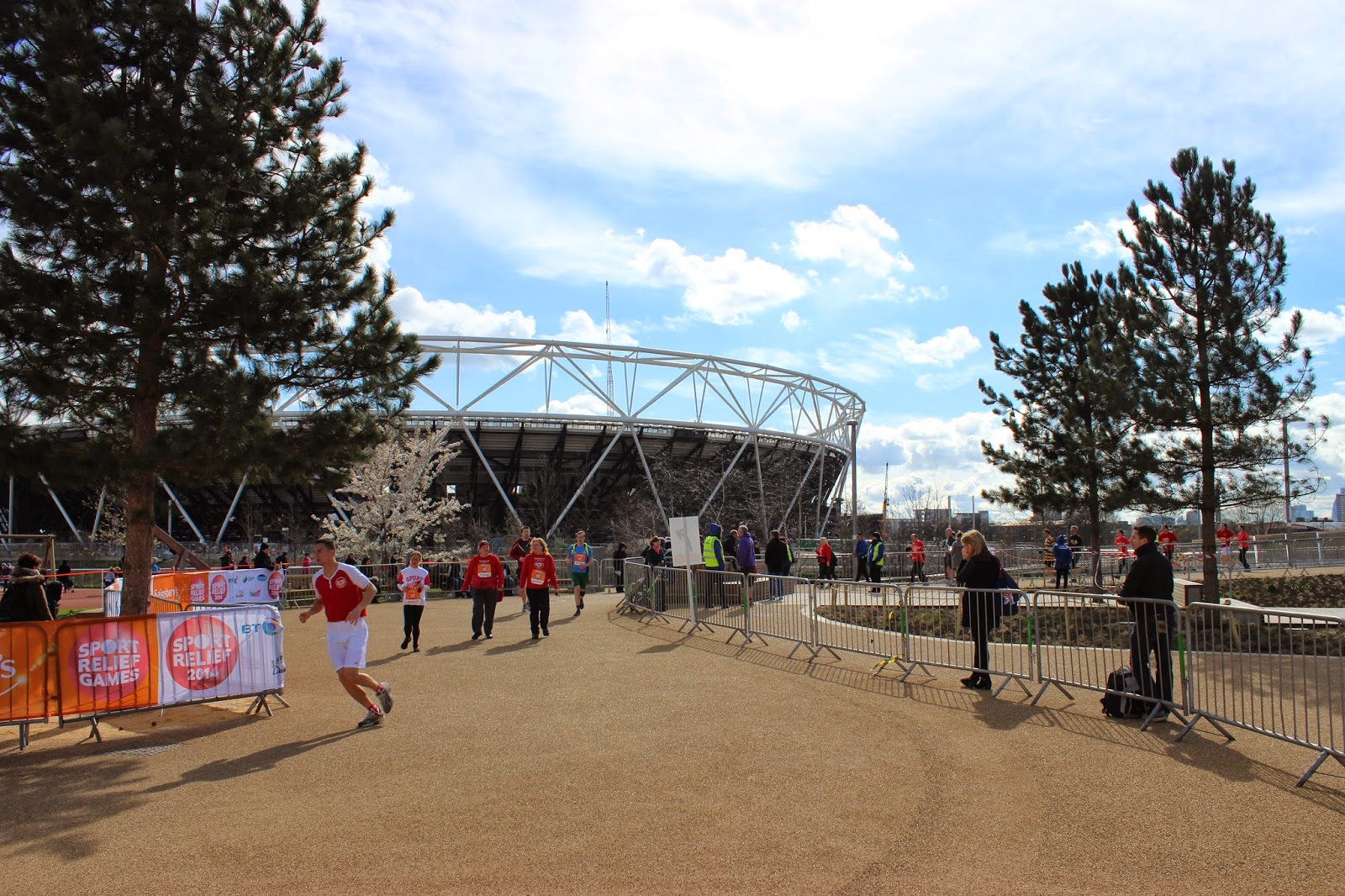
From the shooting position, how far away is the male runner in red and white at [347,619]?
7508 mm

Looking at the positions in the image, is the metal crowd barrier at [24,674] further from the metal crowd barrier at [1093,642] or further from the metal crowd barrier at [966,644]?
the metal crowd barrier at [966,644]

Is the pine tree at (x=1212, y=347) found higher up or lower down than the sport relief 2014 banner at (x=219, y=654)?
higher up

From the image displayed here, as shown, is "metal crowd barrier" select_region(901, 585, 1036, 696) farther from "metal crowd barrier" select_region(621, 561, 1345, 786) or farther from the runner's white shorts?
the runner's white shorts

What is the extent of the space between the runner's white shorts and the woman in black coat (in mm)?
5831

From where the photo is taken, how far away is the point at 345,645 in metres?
7.52

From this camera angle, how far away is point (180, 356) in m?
8.30

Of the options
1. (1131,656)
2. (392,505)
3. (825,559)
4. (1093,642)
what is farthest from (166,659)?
(392,505)

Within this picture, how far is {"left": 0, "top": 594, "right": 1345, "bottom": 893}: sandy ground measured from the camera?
4.31m

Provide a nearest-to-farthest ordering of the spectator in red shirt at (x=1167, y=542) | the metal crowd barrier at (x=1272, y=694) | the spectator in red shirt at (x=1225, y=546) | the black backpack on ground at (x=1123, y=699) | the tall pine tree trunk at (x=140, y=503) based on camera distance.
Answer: the metal crowd barrier at (x=1272, y=694), the black backpack on ground at (x=1123, y=699), the tall pine tree trunk at (x=140, y=503), the spectator in red shirt at (x=1167, y=542), the spectator in red shirt at (x=1225, y=546)

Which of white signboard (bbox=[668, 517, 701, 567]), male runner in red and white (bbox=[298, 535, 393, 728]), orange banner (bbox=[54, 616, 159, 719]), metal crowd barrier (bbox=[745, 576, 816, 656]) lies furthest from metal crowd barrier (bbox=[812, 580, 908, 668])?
orange banner (bbox=[54, 616, 159, 719])

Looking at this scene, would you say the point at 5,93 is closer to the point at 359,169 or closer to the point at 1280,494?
the point at 359,169

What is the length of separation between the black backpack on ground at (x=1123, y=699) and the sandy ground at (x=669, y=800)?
0.81 feet

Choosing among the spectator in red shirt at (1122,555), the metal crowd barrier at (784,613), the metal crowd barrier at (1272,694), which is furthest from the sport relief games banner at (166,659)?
the spectator in red shirt at (1122,555)

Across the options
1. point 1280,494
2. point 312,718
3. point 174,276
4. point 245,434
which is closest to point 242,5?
point 174,276
